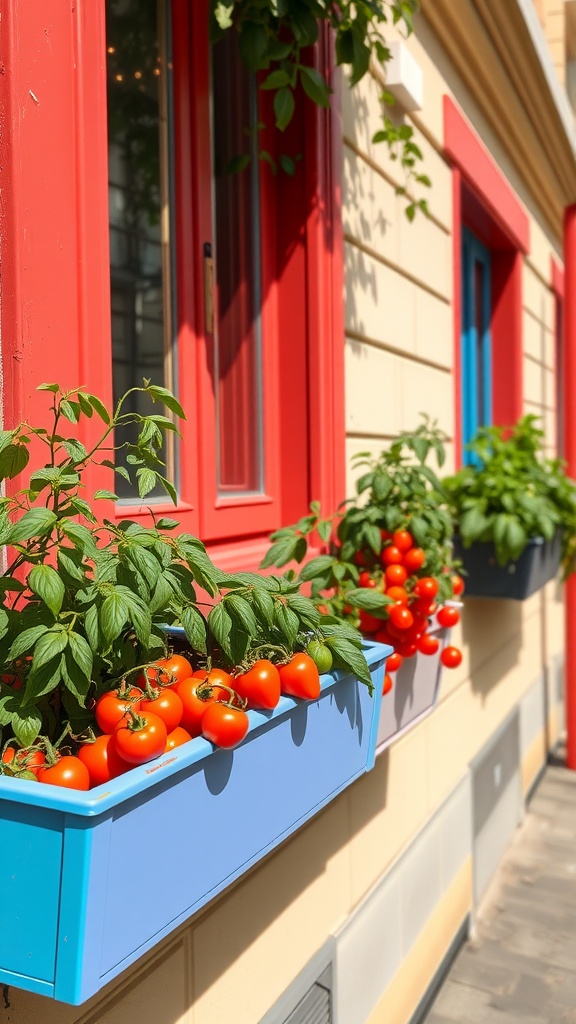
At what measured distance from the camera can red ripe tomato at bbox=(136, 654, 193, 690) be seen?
3.48 feet

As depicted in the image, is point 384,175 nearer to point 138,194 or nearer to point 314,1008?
point 138,194

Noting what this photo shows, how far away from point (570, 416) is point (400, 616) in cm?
332

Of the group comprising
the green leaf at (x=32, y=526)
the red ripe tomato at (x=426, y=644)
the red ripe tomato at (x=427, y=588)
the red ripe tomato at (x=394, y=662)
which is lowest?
the red ripe tomato at (x=394, y=662)

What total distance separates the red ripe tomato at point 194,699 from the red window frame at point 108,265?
1.46ft

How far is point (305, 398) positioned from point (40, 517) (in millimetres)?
1270

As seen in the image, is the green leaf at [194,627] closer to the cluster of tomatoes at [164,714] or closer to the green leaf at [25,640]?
the cluster of tomatoes at [164,714]

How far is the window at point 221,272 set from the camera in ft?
5.75

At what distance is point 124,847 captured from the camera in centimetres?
90

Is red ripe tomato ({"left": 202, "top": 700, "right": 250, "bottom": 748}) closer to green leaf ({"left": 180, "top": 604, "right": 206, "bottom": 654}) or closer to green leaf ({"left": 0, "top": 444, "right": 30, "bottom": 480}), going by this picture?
green leaf ({"left": 180, "top": 604, "right": 206, "bottom": 654})

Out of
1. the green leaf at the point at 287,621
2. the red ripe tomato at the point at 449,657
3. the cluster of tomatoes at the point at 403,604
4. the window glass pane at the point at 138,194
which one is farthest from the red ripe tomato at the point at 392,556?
the green leaf at the point at 287,621

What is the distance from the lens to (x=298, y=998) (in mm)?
1876

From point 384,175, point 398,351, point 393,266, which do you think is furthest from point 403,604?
point 384,175

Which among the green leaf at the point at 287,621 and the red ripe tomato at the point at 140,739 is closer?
the red ripe tomato at the point at 140,739

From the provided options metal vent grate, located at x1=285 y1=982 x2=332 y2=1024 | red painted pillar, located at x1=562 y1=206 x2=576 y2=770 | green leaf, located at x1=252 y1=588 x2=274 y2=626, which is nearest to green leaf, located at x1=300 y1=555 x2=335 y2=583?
green leaf, located at x1=252 y1=588 x2=274 y2=626
